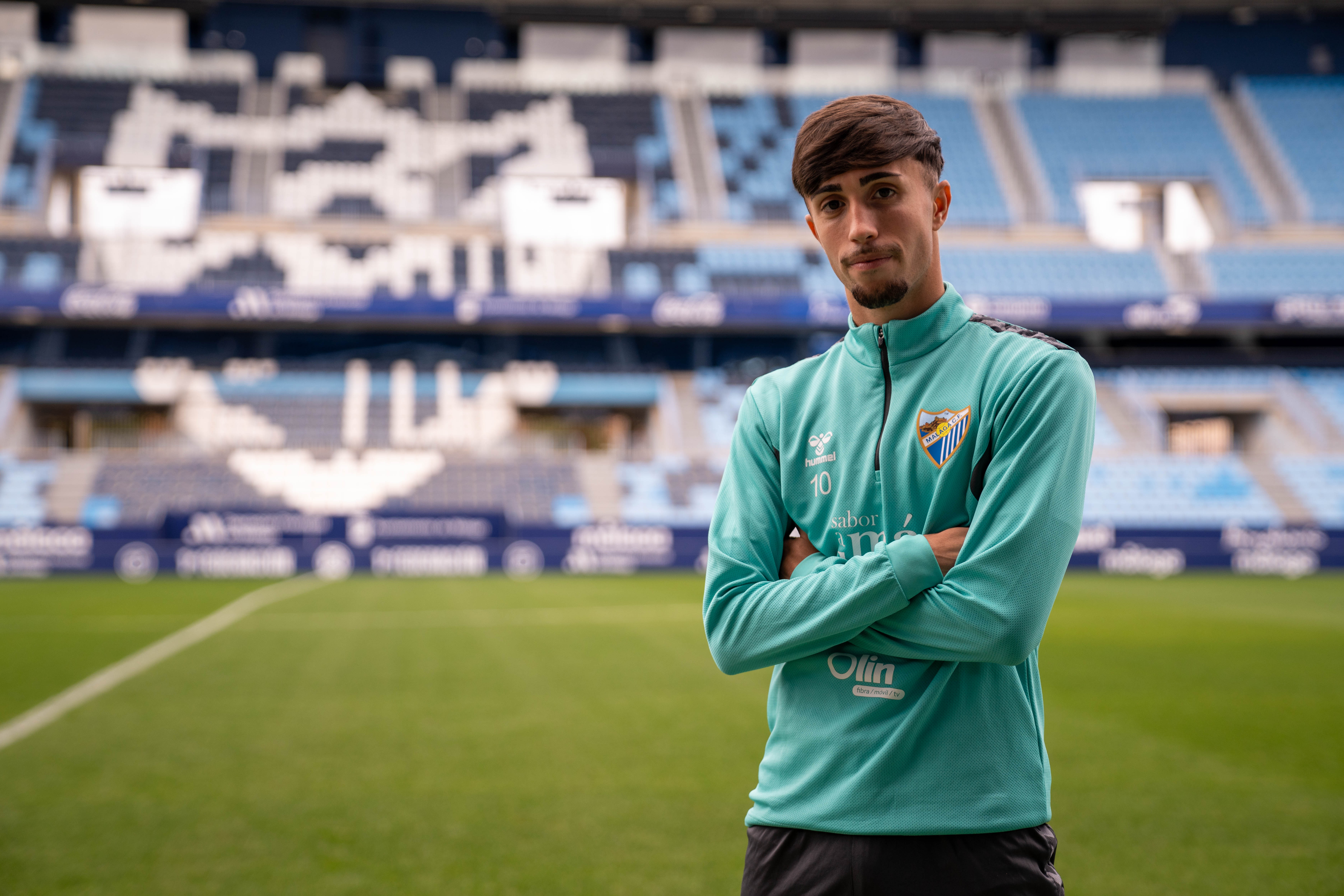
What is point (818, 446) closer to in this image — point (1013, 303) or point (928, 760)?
point (928, 760)

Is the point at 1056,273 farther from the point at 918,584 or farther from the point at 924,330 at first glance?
the point at 918,584

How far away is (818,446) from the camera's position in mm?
1681

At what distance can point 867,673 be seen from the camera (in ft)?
5.24

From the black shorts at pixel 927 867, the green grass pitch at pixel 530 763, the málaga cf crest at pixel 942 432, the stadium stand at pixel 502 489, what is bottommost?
the stadium stand at pixel 502 489

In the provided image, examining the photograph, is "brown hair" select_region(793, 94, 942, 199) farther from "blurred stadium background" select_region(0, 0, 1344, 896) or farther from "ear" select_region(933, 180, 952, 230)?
"blurred stadium background" select_region(0, 0, 1344, 896)

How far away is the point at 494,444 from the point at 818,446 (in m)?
24.3

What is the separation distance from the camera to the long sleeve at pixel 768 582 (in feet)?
5.09

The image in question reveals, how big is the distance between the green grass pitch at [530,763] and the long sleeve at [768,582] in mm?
2351

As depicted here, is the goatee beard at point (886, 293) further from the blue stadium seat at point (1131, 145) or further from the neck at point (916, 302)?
the blue stadium seat at point (1131, 145)

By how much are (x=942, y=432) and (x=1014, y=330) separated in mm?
196

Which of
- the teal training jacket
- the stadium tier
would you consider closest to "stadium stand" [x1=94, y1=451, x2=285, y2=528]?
the stadium tier

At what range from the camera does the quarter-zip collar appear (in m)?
1.66

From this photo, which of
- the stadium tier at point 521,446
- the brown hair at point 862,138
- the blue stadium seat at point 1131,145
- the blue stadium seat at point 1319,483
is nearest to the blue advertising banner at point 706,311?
the stadium tier at point 521,446

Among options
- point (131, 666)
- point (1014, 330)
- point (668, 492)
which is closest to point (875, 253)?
point (1014, 330)
